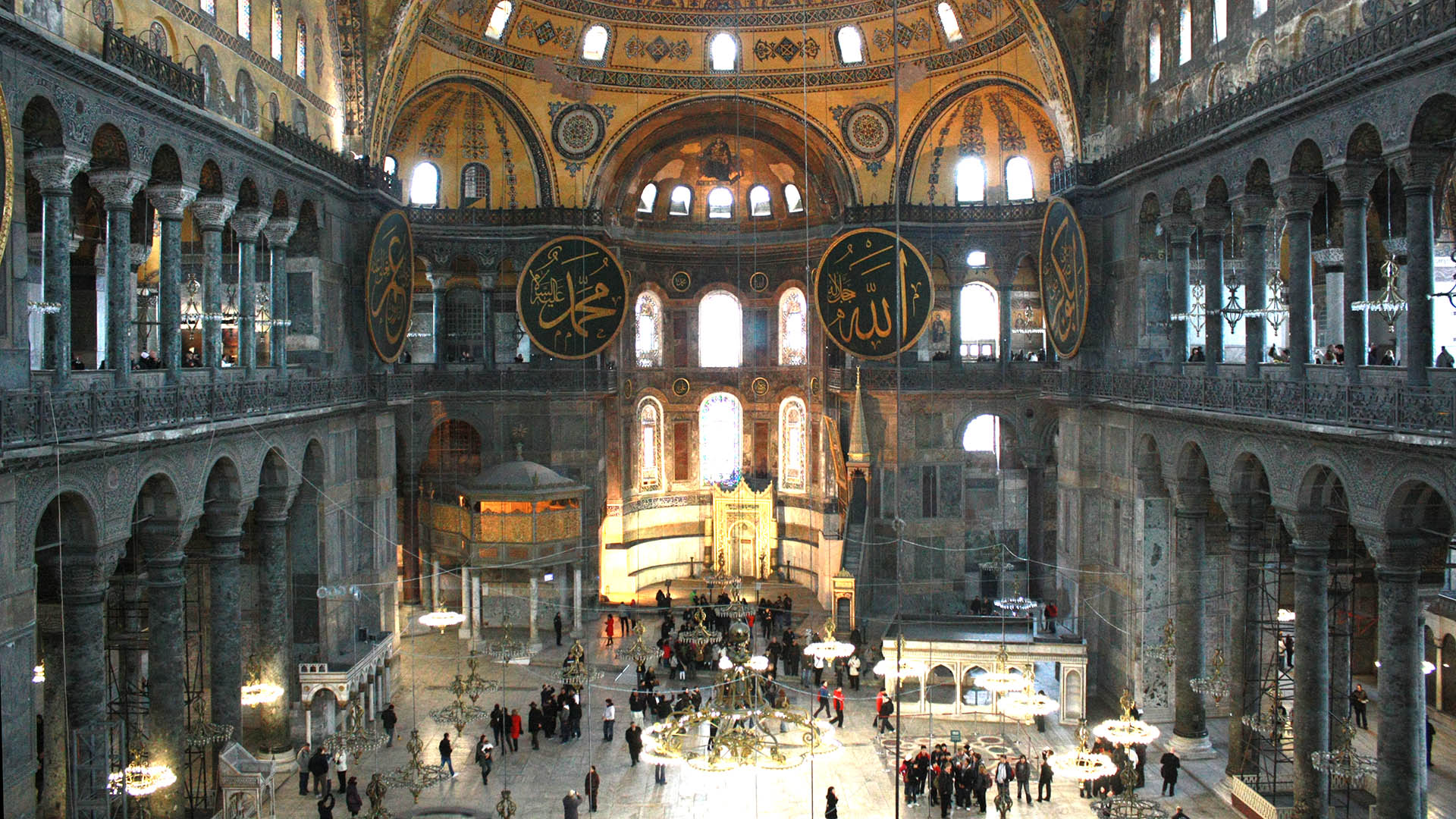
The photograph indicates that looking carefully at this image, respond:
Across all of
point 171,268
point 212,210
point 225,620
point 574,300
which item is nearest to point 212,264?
point 212,210

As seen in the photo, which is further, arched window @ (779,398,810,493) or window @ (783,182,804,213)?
arched window @ (779,398,810,493)

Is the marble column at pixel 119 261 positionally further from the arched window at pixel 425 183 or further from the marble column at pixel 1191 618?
the marble column at pixel 1191 618

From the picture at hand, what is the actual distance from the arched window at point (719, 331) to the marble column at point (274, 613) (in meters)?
13.1

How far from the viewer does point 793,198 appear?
2609 cm

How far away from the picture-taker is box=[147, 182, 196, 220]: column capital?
1280 cm

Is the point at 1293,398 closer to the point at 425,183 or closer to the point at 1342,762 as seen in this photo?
the point at 1342,762

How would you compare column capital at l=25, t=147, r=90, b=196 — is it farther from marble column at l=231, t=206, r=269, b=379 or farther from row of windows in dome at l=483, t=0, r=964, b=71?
row of windows in dome at l=483, t=0, r=964, b=71

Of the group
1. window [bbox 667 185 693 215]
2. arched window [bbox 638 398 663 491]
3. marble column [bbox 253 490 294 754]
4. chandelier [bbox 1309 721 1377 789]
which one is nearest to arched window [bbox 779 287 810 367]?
window [bbox 667 185 693 215]

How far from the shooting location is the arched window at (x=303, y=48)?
17.1 metres

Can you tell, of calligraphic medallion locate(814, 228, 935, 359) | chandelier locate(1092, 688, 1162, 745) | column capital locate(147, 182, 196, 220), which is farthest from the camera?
calligraphic medallion locate(814, 228, 935, 359)

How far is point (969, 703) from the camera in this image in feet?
60.8

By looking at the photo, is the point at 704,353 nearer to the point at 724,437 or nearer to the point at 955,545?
the point at 724,437

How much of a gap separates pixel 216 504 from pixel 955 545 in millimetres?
14313

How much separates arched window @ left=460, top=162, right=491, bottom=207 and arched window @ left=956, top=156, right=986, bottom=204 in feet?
31.4
